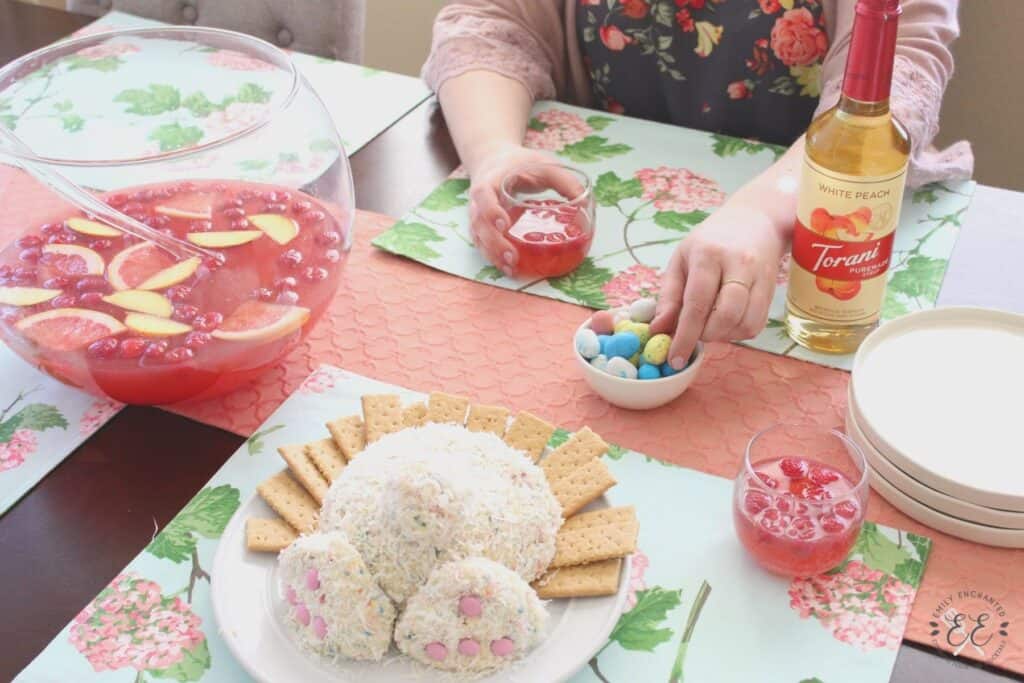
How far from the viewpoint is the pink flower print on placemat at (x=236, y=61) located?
1.12m

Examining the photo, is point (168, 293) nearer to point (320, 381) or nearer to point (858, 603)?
point (320, 381)

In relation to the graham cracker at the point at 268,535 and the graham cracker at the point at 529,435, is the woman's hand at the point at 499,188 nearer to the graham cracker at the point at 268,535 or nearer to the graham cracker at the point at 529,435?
the graham cracker at the point at 529,435

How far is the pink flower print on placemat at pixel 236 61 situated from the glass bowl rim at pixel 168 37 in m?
0.02

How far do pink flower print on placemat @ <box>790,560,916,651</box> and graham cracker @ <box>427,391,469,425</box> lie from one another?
0.29 m

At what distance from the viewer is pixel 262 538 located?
797 millimetres

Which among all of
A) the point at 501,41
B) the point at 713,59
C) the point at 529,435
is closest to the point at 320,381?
the point at 529,435

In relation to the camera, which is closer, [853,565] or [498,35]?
[853,565]

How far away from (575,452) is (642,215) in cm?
45

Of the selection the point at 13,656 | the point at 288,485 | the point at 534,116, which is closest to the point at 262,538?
the point at 288,485

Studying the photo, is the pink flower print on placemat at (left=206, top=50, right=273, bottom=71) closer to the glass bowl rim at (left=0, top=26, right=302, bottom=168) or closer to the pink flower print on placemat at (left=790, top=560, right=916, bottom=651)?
the glass bowl rim at (left=0, top=26, right=302, bottom=168)

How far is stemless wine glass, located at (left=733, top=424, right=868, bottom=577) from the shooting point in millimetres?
777

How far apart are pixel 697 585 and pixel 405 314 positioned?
1.44 ft

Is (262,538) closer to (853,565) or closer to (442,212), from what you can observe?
(853,565)

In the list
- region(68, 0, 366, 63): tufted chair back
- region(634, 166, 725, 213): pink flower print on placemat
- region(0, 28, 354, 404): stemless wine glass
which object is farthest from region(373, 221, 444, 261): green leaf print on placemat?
region(68, 0, 366, 63): tufted chair back
